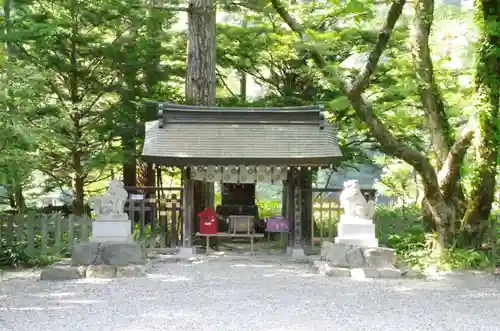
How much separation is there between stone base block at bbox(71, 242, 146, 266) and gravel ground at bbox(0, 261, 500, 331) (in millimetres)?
633

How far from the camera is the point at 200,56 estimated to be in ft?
53.0

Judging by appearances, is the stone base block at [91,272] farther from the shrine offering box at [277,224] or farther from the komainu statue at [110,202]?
the shrine offering box at [277,224]

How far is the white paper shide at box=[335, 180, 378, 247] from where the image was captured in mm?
11586

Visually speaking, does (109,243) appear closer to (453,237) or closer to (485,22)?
(453,237)

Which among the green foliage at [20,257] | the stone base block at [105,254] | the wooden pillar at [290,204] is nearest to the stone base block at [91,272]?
the stone base block at [105,254]

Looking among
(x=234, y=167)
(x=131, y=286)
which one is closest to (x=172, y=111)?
(x=234, y=167)

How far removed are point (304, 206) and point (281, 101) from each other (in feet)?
13.4

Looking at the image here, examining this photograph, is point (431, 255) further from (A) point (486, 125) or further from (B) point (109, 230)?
(B) point (109, 230)

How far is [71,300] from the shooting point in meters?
8.71

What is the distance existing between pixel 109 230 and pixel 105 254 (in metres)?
0.48

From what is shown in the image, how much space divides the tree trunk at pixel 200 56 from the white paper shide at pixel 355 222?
5291 millimetres

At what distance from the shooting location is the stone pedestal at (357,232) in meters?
11.6

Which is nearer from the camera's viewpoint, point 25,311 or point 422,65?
point 25,311

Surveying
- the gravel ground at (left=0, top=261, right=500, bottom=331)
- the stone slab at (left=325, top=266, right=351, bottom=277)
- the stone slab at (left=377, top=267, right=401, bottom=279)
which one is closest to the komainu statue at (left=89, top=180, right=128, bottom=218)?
the gravel ground at (left=0, top=261, right=500, bottom=331)
